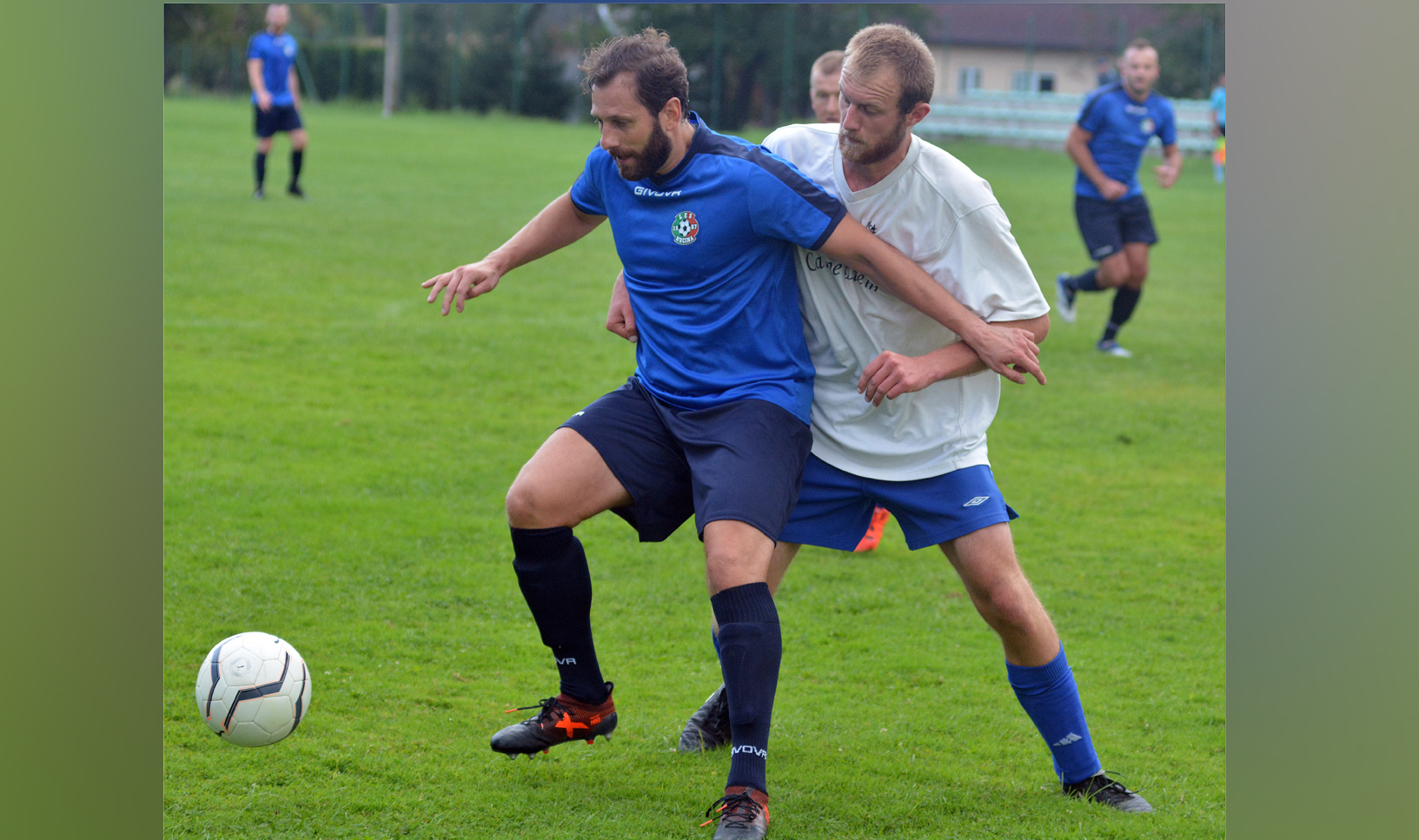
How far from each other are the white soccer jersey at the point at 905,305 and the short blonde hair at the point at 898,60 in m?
0.18

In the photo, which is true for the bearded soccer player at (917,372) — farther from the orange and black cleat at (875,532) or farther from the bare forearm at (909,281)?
the orange and black cleat at (875,532)

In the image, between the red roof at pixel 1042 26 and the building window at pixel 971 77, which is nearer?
the red roof at pixel 1042 26

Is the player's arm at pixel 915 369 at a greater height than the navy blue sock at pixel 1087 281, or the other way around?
the player's arm at pixel 915 369

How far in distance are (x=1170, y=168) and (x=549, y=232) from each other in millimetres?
8545

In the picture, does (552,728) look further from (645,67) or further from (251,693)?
(645,67)

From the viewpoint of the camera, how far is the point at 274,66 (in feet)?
54.7

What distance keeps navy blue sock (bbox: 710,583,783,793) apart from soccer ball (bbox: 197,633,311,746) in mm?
1292

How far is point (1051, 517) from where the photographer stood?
7051mm

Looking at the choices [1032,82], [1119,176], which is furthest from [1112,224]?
[1032,82]

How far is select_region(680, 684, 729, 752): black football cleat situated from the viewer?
4238 millimetres

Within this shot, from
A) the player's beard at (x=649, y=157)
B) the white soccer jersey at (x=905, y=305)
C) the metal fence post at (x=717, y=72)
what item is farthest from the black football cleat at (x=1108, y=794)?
the metal fence post at (x=717, y=72)

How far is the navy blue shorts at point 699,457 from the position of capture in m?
3.61

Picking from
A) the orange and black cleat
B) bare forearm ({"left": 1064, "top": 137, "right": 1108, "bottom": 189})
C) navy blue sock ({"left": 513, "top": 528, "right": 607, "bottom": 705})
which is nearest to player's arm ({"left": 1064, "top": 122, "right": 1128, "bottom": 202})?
bare forearm ({"left": 1064, "top": 137, "right": 1108, "bottom": 189})

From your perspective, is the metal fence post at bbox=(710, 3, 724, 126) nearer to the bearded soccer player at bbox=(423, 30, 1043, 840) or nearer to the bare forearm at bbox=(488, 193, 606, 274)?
the bare forearm at bbox=(488, 193, 606, 274)
